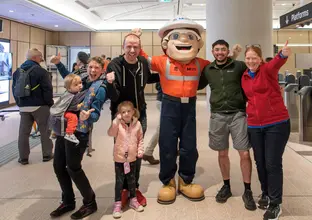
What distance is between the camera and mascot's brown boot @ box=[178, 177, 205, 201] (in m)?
2.96

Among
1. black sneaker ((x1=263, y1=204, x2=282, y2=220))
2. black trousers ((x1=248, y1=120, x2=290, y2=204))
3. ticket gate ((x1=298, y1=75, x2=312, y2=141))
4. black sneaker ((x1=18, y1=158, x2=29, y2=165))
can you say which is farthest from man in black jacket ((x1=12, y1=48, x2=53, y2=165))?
ticket gate ((x1=298, y1=75, x2=312, y2=141))

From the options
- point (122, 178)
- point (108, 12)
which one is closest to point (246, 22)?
point (122, 178)

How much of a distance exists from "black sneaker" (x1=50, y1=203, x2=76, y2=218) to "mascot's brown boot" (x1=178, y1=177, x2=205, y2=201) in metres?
1.10

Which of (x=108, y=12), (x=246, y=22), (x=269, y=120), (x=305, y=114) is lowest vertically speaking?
(x=269, y=120)

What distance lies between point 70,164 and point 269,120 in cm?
168

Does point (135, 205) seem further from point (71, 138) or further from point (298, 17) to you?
point (298, 17)

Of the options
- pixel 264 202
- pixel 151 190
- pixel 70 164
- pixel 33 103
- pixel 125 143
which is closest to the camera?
pixel 70 164

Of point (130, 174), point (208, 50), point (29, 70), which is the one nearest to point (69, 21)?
point (208, 50)

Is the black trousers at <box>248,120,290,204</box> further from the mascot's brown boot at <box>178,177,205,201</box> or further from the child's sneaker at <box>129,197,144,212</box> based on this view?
the child's sneaker at <box>129,197,144,212</box>

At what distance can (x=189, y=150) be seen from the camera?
3.00 meters

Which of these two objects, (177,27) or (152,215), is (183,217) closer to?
(152,215)

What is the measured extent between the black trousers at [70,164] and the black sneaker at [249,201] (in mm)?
1425

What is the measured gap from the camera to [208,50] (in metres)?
7.02

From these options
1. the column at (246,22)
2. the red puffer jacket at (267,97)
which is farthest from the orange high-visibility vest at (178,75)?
the column at (246,22)
